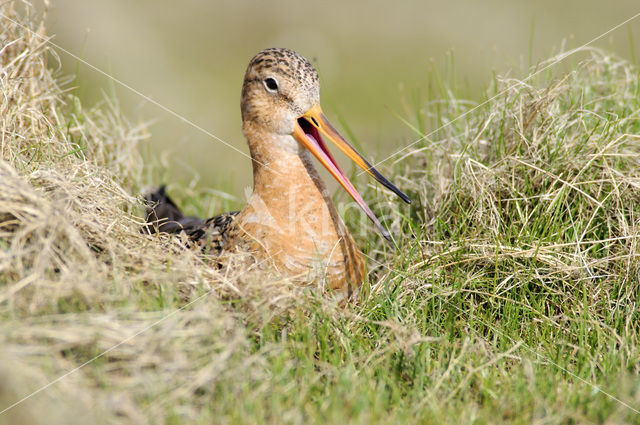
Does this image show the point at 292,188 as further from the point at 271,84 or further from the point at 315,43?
the point at 315,43

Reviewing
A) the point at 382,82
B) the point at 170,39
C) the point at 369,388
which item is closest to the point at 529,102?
the point at 369,388

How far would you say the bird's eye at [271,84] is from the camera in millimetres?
4035

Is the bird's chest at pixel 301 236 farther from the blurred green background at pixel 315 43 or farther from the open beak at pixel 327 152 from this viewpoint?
the blurred green background at pixel 315 43

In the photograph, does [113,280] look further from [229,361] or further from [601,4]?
[601,4]

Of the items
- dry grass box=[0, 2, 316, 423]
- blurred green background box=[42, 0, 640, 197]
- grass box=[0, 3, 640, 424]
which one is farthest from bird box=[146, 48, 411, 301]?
blurred green background box=[42, 0, 640, 197]

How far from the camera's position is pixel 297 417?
2598mm

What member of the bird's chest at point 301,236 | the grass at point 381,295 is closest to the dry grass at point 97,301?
the grass at point 381,295

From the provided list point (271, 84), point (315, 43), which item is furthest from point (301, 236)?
point (315, 43)

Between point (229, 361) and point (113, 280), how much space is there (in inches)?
27.5

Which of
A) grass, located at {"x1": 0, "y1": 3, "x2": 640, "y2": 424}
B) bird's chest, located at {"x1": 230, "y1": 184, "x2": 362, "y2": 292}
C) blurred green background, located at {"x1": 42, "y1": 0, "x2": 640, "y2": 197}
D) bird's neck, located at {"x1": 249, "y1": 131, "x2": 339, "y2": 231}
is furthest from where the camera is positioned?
blurred green background, located at {"x1": 42, "y1": 0, "x2": 640, "y2": 197}

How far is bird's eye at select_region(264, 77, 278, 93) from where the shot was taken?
4.04m

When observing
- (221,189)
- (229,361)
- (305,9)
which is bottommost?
(229,361)

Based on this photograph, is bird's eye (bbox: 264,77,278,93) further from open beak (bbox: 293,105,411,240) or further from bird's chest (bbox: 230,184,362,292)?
bird's chest (bbox: 230,184,362,292)

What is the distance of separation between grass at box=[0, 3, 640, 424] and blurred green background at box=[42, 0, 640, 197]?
6.07 m
